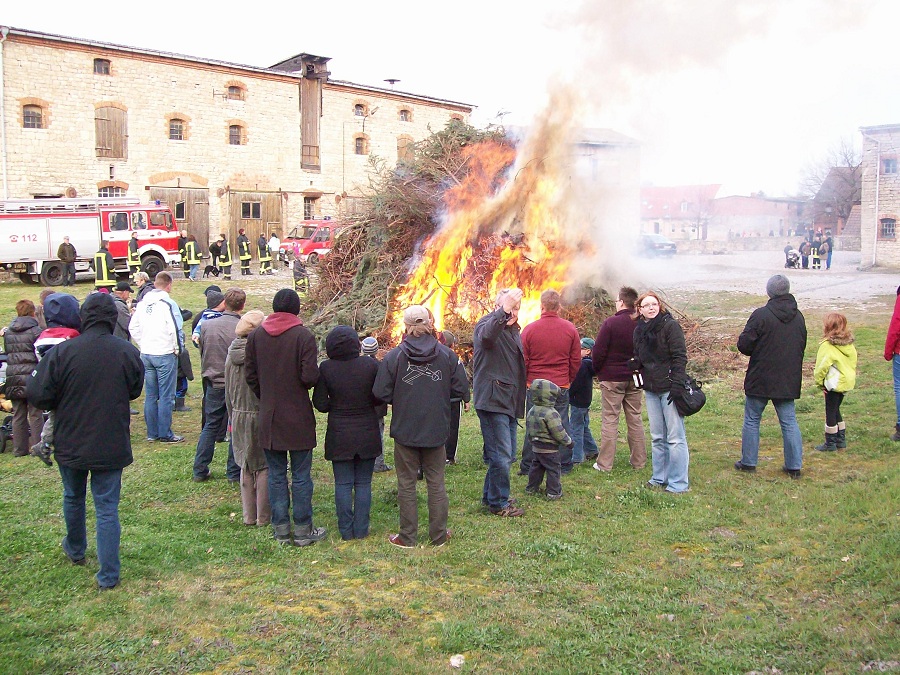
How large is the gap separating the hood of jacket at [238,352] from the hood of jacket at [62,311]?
4.89 ft

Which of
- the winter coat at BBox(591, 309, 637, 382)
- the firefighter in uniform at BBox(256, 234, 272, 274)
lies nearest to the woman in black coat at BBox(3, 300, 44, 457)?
the winter coat at BBox(591, 309, 637, 382)

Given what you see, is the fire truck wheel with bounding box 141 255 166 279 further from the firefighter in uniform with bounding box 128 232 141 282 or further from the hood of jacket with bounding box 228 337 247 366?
the hood of jacket with bounding box 228 337 247 366

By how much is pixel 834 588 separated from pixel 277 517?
4024mm

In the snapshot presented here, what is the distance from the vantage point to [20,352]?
833 cm

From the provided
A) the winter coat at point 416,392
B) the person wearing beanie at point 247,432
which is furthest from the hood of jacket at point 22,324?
the winter coat at point 416,392

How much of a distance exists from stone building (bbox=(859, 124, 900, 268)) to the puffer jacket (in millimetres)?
36507

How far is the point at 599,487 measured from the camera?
7559mm

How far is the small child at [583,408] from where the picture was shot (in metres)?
8.20

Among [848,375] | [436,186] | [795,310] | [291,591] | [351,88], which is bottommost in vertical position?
[291,591]

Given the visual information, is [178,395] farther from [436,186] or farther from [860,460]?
[860,460]

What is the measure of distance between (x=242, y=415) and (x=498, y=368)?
2189 millimetres

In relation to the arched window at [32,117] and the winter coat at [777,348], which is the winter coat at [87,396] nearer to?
the winter coat at [777,348]

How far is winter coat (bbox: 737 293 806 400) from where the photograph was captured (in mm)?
7523

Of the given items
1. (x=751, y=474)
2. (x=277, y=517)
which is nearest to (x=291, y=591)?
(x=277, y=517)
